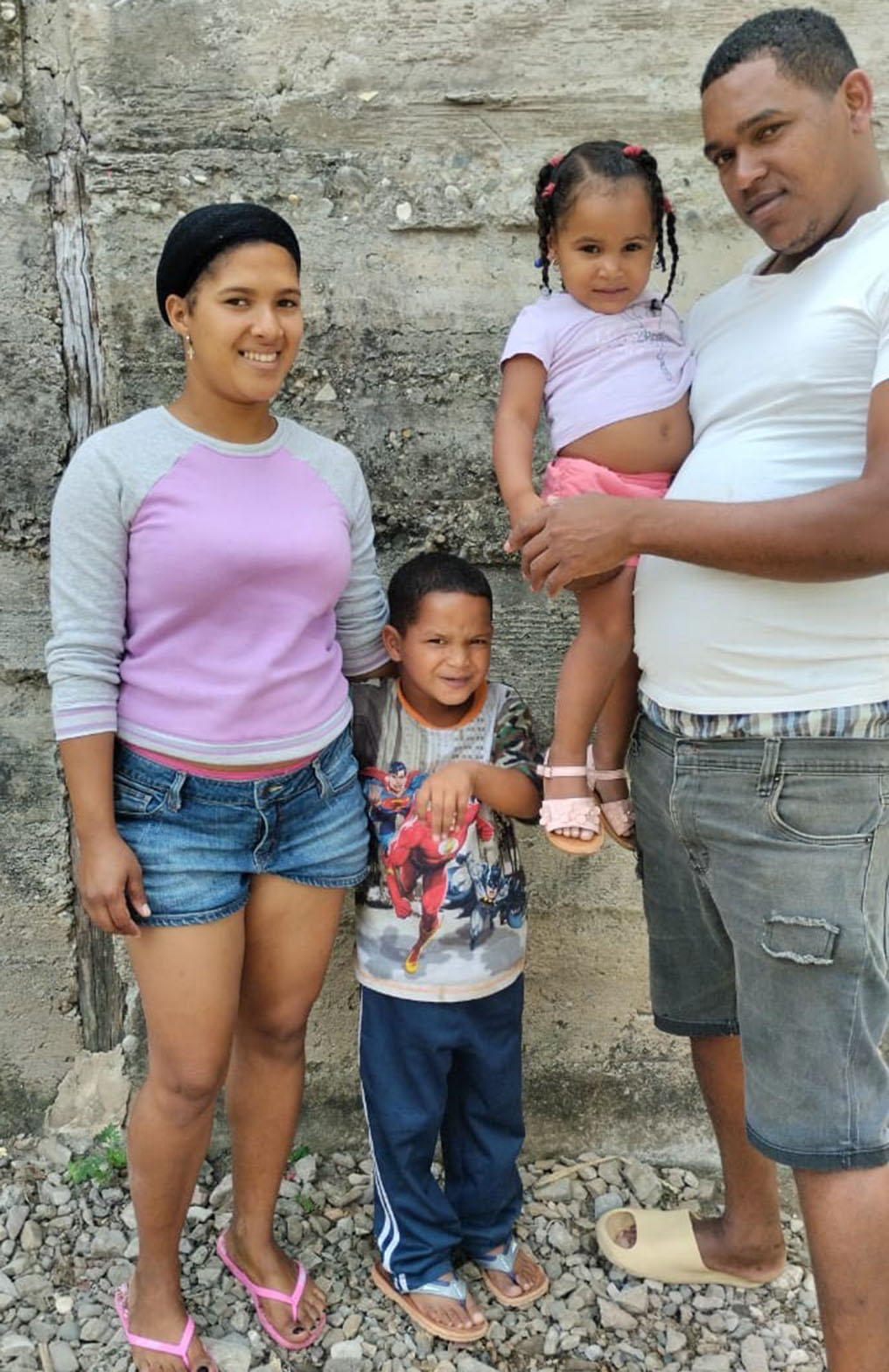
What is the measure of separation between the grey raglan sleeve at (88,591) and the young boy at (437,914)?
23.3 inches

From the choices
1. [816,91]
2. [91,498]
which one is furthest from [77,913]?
[816,91]

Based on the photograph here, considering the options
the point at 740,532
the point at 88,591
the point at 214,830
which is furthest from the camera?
the point at 214,830

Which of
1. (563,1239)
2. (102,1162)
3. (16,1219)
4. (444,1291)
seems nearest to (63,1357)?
(16,1219)

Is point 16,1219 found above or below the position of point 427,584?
below

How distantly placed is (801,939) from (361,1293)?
1.44 m

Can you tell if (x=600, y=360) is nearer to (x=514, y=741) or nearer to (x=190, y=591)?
(x=514, y=741)

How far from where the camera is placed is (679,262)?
264 centimetres

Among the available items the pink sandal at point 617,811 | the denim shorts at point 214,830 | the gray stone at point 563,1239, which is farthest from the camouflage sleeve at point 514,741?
the gray stone at point 563,1239

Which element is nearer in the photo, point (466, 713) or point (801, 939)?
point (801, 939)

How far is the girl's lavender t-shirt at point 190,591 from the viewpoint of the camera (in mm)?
2043

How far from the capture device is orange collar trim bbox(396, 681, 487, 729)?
2453 mm

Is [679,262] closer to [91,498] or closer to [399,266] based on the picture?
[399,266]

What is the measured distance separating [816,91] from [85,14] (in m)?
1.59

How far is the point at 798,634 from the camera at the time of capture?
6.17 ft
